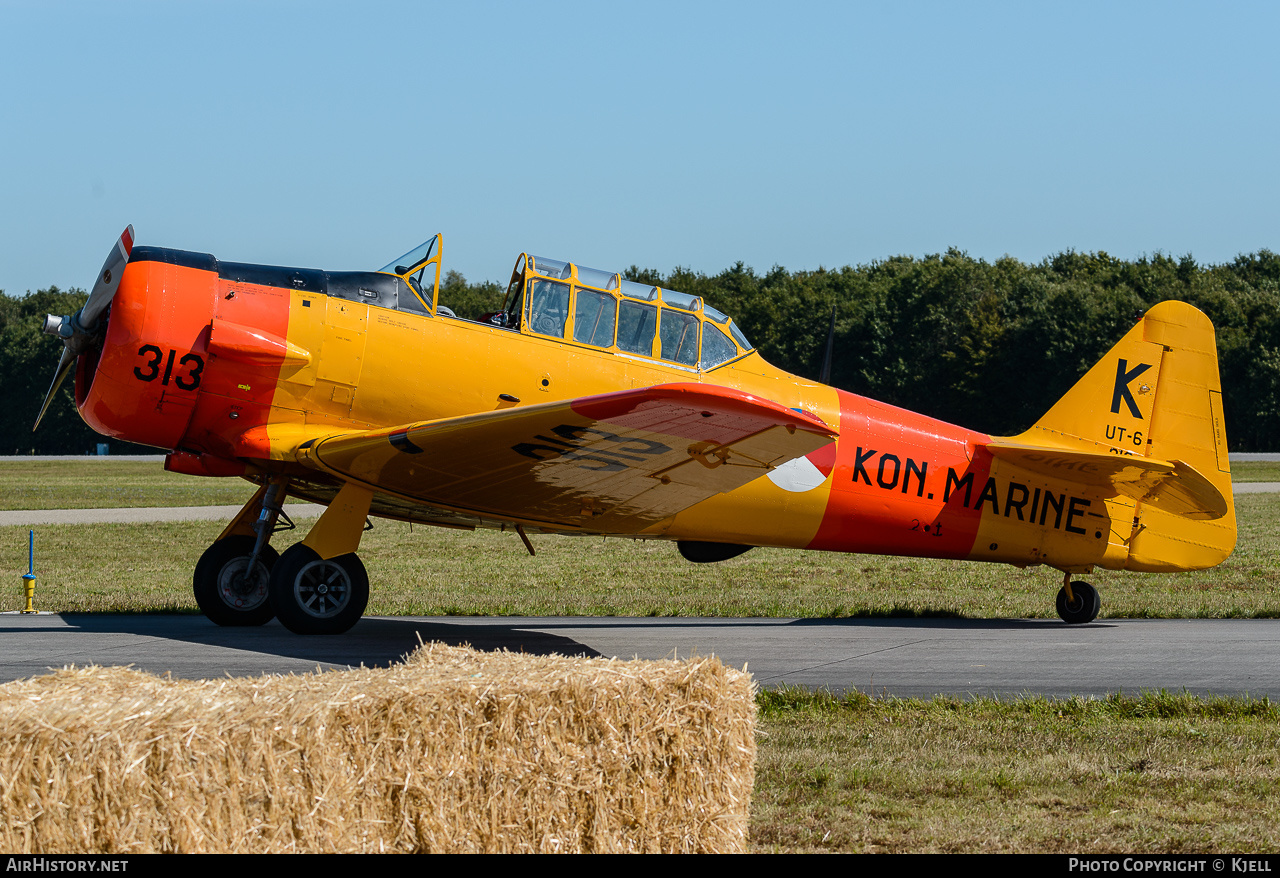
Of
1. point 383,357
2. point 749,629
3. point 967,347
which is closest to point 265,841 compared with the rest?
point 383,357

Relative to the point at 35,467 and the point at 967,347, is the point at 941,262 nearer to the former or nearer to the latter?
the point at 967,347

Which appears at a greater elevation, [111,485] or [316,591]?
[316,591]

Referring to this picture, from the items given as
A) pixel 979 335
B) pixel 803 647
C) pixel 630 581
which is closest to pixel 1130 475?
pixel 803 647

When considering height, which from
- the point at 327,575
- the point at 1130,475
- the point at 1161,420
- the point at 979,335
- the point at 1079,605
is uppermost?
the point at 979,335

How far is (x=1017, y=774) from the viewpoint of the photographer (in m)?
5.87

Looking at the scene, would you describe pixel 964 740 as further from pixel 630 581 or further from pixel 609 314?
pixel 630 581

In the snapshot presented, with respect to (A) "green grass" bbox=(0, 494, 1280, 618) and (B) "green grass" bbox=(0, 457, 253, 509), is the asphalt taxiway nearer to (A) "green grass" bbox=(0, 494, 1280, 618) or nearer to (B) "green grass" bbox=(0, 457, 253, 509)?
(A) "green grass" bbox=(0, 494, 1280, 618)

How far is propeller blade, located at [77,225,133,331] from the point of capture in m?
10.1

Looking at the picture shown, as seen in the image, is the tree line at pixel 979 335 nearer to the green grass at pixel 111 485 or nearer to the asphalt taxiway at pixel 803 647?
the green grass at pixel 111 485

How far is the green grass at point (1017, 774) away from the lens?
4.86 metres

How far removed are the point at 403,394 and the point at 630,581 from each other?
7383 mm

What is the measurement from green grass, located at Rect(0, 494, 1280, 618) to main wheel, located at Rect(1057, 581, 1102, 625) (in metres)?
0.91

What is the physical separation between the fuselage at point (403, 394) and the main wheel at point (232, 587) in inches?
35.8

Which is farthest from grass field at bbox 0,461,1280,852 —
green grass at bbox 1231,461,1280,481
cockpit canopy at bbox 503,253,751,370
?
green grass at bbox 1231,461,1280,481
